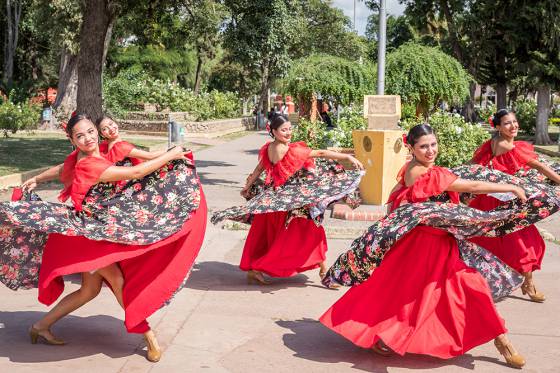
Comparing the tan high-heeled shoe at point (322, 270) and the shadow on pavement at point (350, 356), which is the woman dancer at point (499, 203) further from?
the shadow on pavement at point (350, 356)

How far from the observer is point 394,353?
17.6ft

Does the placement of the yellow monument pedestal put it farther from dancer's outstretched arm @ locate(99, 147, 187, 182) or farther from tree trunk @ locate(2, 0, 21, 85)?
tree trunk @ locate(2, 0, 21, 85)

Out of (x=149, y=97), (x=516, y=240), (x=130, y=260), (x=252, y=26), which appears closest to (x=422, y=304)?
(x=130, y=260)

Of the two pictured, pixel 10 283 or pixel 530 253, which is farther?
pixel 530 253

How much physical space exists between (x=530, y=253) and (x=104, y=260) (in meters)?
3.93

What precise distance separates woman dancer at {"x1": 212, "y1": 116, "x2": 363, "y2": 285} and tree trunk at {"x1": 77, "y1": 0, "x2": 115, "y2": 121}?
432 inches

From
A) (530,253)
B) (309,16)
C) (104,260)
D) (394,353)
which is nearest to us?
(104,260)

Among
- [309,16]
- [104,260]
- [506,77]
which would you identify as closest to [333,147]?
[104,260]

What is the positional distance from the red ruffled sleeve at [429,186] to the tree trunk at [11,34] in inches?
1574

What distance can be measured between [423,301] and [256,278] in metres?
2.81

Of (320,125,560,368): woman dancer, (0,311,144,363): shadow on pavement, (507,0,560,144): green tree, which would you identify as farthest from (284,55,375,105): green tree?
(320,125,560,368): woman dancer

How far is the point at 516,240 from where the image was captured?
6.89 metres

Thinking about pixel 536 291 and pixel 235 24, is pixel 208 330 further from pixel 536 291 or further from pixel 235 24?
pixel 235 24

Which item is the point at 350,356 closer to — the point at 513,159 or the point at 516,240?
the point at 516,240
